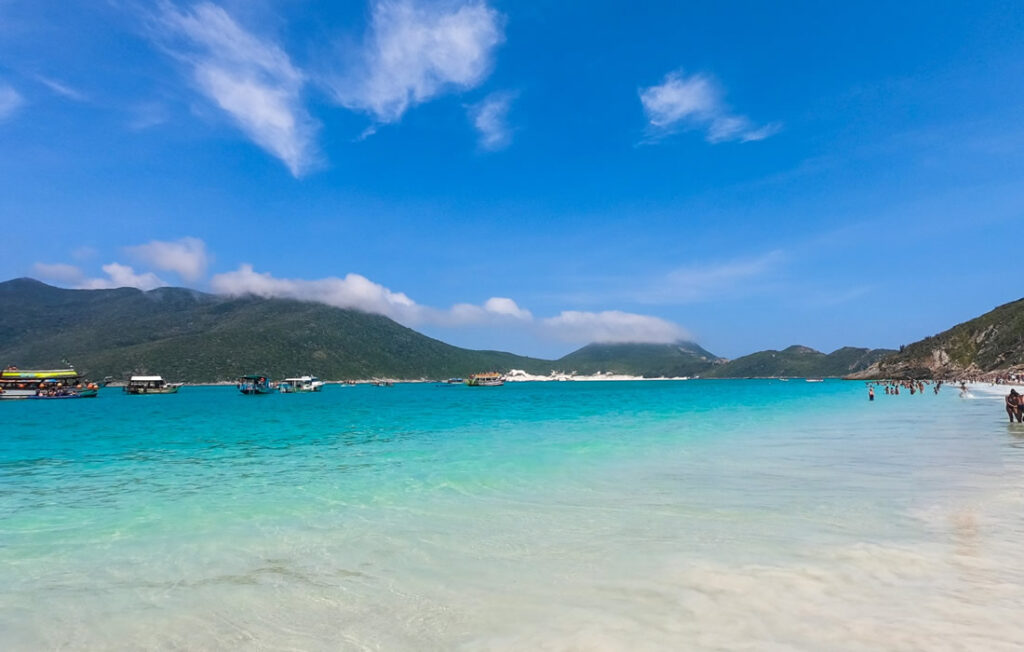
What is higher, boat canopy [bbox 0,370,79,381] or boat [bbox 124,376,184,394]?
boat canopy [bbox 0,370,79,381]

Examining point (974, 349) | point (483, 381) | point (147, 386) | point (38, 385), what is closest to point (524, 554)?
point (38, 385)

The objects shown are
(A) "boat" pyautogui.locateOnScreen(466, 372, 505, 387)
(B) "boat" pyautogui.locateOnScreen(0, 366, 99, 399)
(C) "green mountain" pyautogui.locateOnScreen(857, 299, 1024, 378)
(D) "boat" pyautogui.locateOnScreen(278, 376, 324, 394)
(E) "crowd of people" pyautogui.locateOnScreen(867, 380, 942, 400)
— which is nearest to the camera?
(E) "crowd of people" pyautogui.locateOnScreen(867, 380, 942, 400)

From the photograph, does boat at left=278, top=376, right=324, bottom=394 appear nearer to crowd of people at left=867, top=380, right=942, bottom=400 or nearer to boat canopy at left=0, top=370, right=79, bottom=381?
boat canopy at left=0, top=370, right=79, bottom=381

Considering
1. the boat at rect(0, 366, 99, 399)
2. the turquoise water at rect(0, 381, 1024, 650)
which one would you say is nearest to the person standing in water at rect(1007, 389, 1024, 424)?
the turquoise water at rect(0, 381, 1024, 650)

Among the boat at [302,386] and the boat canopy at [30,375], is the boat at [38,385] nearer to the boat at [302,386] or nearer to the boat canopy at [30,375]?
the boat canopy at [30,375]

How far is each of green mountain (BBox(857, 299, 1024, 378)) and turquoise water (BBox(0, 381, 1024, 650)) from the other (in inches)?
4805

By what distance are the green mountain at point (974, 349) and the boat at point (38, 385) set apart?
17036 cm

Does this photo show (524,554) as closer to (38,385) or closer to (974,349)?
(38,385)

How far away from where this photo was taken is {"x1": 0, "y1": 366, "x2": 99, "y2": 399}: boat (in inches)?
3839

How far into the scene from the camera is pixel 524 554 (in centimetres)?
871

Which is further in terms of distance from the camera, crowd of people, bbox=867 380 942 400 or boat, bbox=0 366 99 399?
boat, bbox=0 366 99 399

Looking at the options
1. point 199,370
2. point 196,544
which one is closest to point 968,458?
point 196,544

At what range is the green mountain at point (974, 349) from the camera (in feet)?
410

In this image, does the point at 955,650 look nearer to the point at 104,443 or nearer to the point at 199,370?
the point at 104,443
